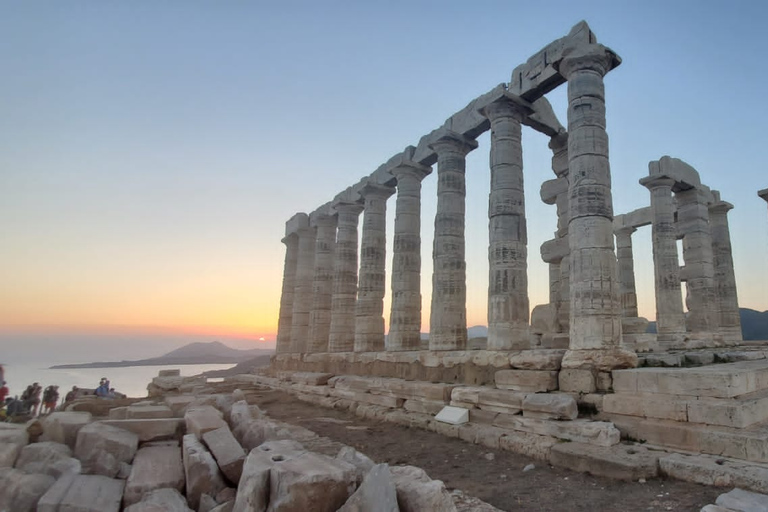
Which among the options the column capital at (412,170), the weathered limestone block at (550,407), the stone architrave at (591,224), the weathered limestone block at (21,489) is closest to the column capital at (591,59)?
the stone architrave at (591,224)

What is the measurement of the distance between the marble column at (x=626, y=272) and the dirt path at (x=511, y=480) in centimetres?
1458

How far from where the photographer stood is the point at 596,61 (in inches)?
432

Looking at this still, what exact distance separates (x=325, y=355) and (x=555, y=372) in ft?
38.3

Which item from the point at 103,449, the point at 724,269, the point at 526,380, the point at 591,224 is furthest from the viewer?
the point at 724,269

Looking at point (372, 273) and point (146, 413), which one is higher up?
point (372, 273)

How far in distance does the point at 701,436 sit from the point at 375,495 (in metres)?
5.72

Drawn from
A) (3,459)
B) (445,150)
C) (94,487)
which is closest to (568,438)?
(94,487)

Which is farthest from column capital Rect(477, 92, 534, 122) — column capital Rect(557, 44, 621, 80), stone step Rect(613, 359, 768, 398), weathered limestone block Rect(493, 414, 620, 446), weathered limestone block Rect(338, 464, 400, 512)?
weathered limestone block Rect(338, 464, 400, 512)

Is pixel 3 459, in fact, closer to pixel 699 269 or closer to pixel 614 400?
pixel 614 400

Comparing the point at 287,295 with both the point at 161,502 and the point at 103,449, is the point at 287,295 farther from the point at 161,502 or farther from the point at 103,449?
the point at 161,502

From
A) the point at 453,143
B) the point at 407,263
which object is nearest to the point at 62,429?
the point at 407,263

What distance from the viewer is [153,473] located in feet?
17.6

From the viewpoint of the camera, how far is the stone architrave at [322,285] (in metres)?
21.4

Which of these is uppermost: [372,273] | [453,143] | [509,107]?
[509,107]
